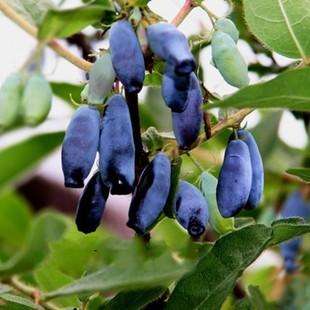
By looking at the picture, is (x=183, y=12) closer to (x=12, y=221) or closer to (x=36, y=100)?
(x=36, y=100)

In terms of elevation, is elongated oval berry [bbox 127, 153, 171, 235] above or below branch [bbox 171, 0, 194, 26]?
below

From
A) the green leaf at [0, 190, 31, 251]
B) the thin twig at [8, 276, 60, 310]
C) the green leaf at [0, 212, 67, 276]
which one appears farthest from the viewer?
the green leaf at [0, 190, 31, 251]

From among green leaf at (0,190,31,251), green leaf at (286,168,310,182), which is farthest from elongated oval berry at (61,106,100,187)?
green leaf at (0,190,31,251)

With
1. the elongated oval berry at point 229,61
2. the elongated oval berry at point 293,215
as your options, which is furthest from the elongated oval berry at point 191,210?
the elongated oval berry at point 293,215

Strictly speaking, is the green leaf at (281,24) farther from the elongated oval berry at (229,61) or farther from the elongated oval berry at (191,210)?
the elongated oval berry at (191,210)

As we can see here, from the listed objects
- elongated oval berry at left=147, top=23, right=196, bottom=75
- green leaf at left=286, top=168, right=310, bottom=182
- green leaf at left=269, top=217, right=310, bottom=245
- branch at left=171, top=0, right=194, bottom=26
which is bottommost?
green leaf at left=286, top=168, right=310, bottom=182

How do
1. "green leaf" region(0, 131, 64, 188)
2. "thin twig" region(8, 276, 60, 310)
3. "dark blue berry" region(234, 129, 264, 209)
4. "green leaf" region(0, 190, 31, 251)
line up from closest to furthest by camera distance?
1. "thin twig" region(8, 276, 60, 310)
2. "dark blue berry" region(234, 129, 264, 209)
3. "green leaf" region(0, 131, 64, 188)
4. "green leaf" region(0, 190, 31, 251)

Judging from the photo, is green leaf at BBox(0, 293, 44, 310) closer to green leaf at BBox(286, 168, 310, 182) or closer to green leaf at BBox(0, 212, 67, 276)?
green leaf at BBox(0, 212, 67, 276)
